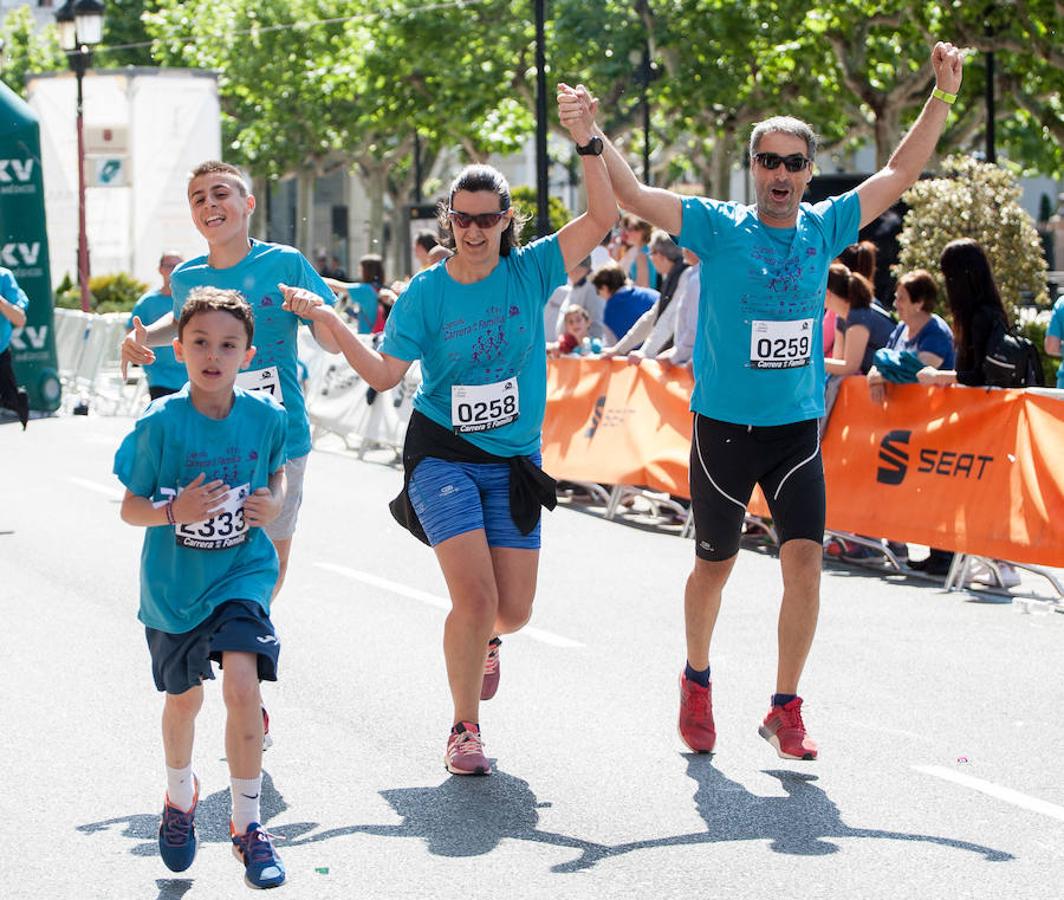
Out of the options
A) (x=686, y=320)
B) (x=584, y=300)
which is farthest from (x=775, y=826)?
(x=584, y=300)

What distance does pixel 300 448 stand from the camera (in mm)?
6582

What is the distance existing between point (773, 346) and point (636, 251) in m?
12.2

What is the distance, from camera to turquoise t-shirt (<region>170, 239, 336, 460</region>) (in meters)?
6.55

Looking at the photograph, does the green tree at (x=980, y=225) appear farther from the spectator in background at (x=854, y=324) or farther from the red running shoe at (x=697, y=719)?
the red running shoe at (x=697, y=719)

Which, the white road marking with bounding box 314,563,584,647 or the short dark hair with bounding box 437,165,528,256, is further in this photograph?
the white road marking with bounding box 314,563,584,647

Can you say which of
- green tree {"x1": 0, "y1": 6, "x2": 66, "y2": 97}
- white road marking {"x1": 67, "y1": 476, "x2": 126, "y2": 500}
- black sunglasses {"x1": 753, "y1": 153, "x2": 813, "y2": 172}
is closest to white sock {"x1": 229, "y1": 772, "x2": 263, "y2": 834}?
black sunglasses {"x1": 753, "y1": 153, "x2": 813, "y2": 172}

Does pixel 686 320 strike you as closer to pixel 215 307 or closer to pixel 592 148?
pixel 592 148

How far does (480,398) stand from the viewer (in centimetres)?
611

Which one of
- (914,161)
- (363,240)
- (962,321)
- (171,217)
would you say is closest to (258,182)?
(363,240)

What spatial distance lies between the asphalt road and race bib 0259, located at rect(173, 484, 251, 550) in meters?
0.89

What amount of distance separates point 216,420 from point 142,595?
51 centimetres

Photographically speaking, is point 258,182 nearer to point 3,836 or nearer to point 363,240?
point 363,240

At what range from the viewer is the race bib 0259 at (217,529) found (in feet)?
16.5

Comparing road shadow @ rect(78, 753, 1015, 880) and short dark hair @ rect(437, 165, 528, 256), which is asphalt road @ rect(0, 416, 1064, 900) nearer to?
road shadow @ rect(78, 753, 1015, 880)
